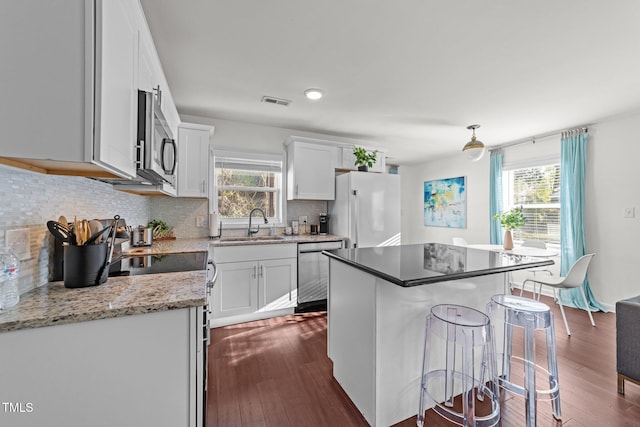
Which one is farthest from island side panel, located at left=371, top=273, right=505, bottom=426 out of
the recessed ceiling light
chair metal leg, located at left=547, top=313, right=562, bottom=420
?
the recessed ceiling light

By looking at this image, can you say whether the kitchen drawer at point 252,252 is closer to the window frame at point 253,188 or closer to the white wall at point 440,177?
the window frame at point 253,188

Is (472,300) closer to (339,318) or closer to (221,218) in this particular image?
(339,318)

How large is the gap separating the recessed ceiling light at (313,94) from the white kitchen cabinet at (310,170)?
2.82 ft

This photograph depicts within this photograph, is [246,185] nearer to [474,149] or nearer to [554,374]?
[474,149]

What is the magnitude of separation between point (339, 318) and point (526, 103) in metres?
3.01

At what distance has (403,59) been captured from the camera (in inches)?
82.6

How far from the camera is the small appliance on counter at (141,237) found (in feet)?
8.29

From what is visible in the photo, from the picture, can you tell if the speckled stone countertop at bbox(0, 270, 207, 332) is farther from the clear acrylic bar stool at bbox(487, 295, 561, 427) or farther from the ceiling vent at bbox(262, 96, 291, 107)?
the ceiling vent at bbox(262, 96, 291, 107)

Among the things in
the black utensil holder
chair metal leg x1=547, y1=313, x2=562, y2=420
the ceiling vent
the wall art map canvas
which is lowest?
chair metal leg x1=547, y1=313, x2=562, y2=420

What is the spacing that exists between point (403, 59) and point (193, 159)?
7.77ft

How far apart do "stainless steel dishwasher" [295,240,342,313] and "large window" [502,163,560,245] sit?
3.34m

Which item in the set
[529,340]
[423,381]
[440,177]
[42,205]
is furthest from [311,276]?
[440,177]

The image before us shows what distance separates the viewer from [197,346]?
1042mm

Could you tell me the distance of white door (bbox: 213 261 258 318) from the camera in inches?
110
